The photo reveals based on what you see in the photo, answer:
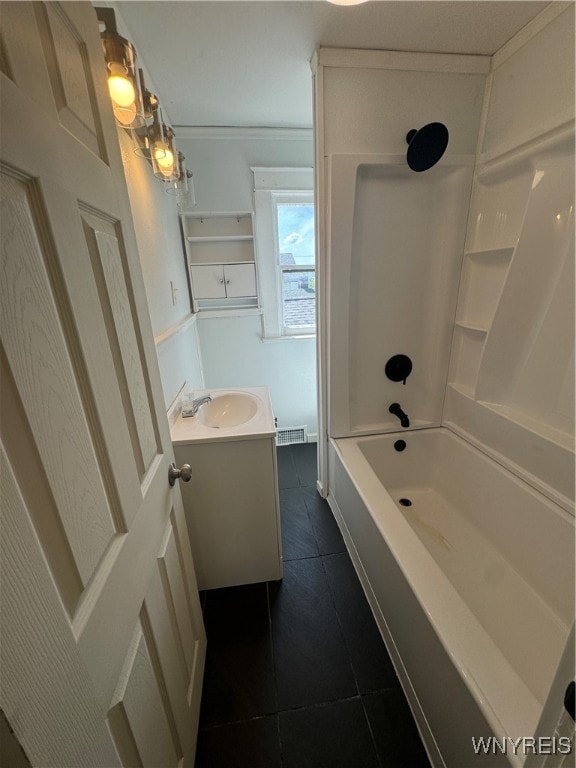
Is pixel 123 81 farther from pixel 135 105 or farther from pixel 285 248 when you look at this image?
pixel 285 248

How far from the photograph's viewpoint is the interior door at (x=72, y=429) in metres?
0.35

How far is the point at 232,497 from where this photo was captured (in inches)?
55.9

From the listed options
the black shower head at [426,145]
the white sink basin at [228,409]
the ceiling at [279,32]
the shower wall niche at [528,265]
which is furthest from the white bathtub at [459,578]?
the ceiling at [279,32]

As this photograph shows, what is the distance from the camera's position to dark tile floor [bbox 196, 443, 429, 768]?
3.39ft

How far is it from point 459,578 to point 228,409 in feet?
4.65

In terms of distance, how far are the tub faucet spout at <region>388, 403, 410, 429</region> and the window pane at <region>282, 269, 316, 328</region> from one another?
110 cm

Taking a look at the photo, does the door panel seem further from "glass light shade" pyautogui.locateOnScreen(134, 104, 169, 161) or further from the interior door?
"glass light shade" pyautogui.locateOnScreen(134, 104, 169, 161)

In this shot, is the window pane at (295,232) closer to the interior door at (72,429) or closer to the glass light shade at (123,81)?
the glass light shade at (123,81)

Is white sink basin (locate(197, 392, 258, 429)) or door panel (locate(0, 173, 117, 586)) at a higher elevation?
door panel (locate(0, 173, 117, 586))

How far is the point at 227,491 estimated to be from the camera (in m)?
1.41

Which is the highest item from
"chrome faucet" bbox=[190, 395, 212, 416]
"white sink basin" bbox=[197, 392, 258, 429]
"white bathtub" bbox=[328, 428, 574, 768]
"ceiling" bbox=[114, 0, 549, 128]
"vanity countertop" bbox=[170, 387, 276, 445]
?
"ceiling" bbox=[114, 0, 549, 128]

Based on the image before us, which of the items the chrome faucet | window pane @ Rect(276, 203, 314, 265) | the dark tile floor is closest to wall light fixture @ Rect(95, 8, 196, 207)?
window pane @ Rect(276, 203, 314, 265)

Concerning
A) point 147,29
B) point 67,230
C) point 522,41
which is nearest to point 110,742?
point 67,230

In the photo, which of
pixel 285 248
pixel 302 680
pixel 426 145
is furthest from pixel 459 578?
pixel 285 248
